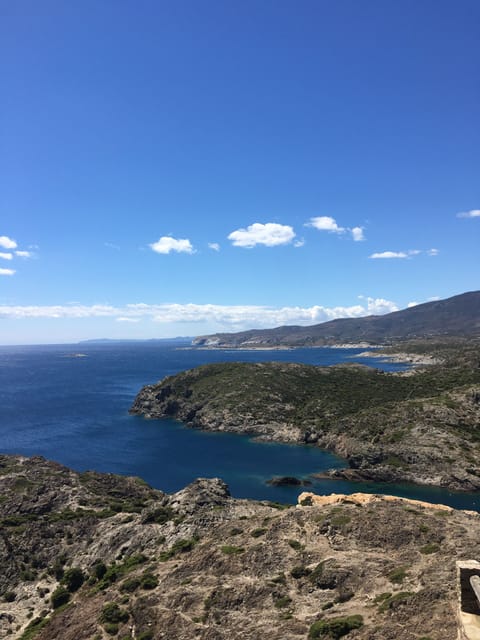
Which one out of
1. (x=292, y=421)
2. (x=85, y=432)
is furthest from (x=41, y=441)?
(x=292, y=421)

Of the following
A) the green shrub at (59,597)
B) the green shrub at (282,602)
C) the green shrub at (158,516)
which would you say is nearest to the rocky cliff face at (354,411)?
the green shrub at (158,516)

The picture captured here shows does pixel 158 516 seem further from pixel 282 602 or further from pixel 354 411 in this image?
pixel 354 411

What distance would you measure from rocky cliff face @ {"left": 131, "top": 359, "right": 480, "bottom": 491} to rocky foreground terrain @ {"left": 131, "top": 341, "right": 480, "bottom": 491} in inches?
10.8

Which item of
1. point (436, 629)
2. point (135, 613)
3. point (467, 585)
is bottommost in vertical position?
point (135, 613)

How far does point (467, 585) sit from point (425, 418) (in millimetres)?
103275

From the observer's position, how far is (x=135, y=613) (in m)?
37.4

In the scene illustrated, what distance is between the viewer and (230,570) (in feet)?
132

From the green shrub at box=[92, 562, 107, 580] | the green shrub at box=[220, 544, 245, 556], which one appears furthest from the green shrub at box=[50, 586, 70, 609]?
the green shrub at box=[220, 544, 245, 556]

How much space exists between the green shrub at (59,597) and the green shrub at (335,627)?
110ft

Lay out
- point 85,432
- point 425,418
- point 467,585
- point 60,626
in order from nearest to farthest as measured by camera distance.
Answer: point 467,585
point 60,626
point 425,418
point 85,432

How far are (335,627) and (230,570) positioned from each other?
15422 mm

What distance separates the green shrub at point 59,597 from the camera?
47.6 metres

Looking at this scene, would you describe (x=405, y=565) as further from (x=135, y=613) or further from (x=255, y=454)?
(x=255, y=454)

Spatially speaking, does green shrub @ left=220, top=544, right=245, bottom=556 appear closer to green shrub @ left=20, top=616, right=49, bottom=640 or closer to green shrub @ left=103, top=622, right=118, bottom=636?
green shrub @ left=103, top=622, right=118, bottom=636
